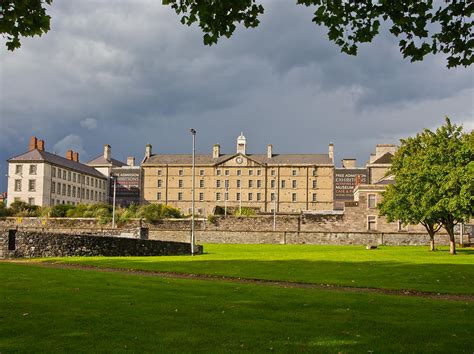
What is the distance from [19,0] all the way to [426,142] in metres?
40.9

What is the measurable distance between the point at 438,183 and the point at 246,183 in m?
70.3

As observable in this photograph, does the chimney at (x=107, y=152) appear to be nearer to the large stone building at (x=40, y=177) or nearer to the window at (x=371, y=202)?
the large stone building at (x=40, y=177)

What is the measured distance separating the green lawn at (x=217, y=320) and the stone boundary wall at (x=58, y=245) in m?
13.8

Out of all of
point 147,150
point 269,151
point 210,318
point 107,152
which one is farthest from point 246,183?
point 210,318

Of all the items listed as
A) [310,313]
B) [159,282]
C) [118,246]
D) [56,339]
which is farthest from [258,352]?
[118,246]

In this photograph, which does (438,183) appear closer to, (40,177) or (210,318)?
(210,318)

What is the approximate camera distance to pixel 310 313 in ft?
36.5

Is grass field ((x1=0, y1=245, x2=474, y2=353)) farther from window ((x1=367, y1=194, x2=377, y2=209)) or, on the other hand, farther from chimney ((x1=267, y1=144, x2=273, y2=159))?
chimney ((x1=267, y1=144, x2=273, y2=159))

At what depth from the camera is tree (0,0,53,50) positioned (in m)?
8.55

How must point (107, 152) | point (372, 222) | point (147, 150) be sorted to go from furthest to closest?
point (107, 152), point (147, 150), point (372, 222)

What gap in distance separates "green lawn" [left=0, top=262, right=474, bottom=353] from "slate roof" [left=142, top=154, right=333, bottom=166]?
Result: 96108 millimetres

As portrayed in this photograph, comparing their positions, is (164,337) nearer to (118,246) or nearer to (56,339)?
(56,339)

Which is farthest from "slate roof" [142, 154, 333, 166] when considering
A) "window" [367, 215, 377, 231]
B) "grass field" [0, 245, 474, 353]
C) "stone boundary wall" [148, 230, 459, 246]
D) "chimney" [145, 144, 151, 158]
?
"grass field" [0, 245, 474, 353]

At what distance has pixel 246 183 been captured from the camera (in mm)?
109812
